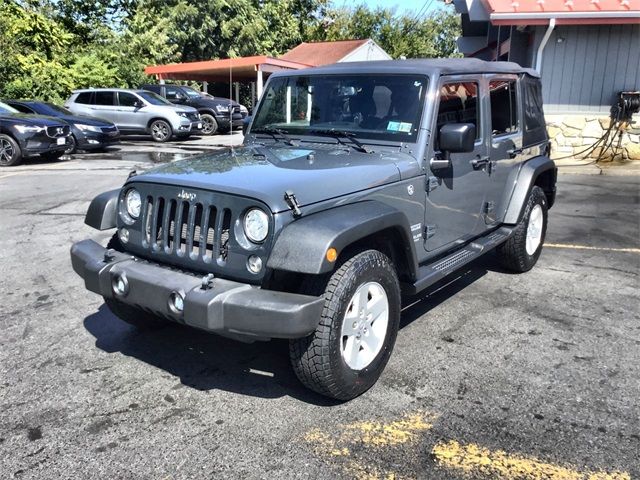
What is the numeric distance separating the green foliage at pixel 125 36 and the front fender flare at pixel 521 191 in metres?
21.3

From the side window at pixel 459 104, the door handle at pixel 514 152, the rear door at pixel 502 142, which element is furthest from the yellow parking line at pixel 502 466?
the door handle at pixel 514 152

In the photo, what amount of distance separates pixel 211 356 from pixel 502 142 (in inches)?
118

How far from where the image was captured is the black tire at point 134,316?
395cm

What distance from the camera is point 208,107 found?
21.7m

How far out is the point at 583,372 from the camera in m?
3.63

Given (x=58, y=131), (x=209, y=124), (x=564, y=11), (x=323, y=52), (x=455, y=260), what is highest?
(x=323, y=52)

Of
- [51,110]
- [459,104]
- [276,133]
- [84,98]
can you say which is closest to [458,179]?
[459,104]

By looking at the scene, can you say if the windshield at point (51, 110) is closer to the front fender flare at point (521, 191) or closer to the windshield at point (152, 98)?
the windshield at point (152, 98)

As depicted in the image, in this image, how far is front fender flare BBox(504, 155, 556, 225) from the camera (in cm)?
509

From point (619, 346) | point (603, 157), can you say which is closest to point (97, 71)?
point (603, 157)

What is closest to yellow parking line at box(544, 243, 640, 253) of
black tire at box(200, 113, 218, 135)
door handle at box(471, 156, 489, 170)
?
door handle at box(471, 156, 489, 170)

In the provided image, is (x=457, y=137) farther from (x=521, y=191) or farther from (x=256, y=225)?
(x=521, y=191)

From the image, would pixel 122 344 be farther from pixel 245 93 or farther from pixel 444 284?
pixel 245 93

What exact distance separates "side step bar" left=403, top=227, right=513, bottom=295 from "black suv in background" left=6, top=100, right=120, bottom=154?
12.8m
